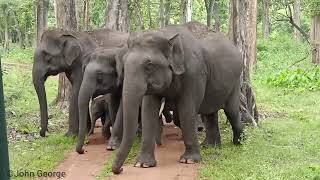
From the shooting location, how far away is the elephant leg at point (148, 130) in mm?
6910

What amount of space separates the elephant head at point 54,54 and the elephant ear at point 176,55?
2650mm

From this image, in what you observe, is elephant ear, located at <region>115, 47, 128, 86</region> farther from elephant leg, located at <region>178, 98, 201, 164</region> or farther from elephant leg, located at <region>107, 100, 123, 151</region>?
elephant leg, located at <region>178, 98, 201, 164</region>

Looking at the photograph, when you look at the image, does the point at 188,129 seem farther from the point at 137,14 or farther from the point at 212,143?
the point at 137,14

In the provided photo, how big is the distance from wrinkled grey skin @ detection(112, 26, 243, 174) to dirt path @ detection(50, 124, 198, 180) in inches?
7.3

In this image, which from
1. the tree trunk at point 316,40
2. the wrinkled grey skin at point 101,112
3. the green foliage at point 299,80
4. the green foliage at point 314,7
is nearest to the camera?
the wrinkled grey skin at point 101,112

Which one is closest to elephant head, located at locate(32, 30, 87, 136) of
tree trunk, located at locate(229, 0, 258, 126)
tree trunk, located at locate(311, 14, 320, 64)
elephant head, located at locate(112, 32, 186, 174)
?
elephant head, located at locate(112, 32, 186, 174)

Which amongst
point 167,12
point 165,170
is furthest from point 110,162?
point 167,12

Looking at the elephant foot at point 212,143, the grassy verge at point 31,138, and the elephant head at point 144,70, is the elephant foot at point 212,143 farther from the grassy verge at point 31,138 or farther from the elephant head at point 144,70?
the grassy verge at point 31,138

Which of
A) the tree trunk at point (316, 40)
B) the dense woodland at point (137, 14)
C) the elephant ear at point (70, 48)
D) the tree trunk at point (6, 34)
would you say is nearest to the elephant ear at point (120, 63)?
the elephant ear at point (70, 48)

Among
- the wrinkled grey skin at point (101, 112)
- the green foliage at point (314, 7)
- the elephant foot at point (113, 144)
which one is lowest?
the elephant foot at point (113, 144)

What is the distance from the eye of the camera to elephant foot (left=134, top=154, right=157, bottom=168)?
689 centimetres

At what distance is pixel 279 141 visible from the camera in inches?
345

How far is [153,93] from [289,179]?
2.02 metres

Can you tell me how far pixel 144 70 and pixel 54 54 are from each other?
2.98 m
